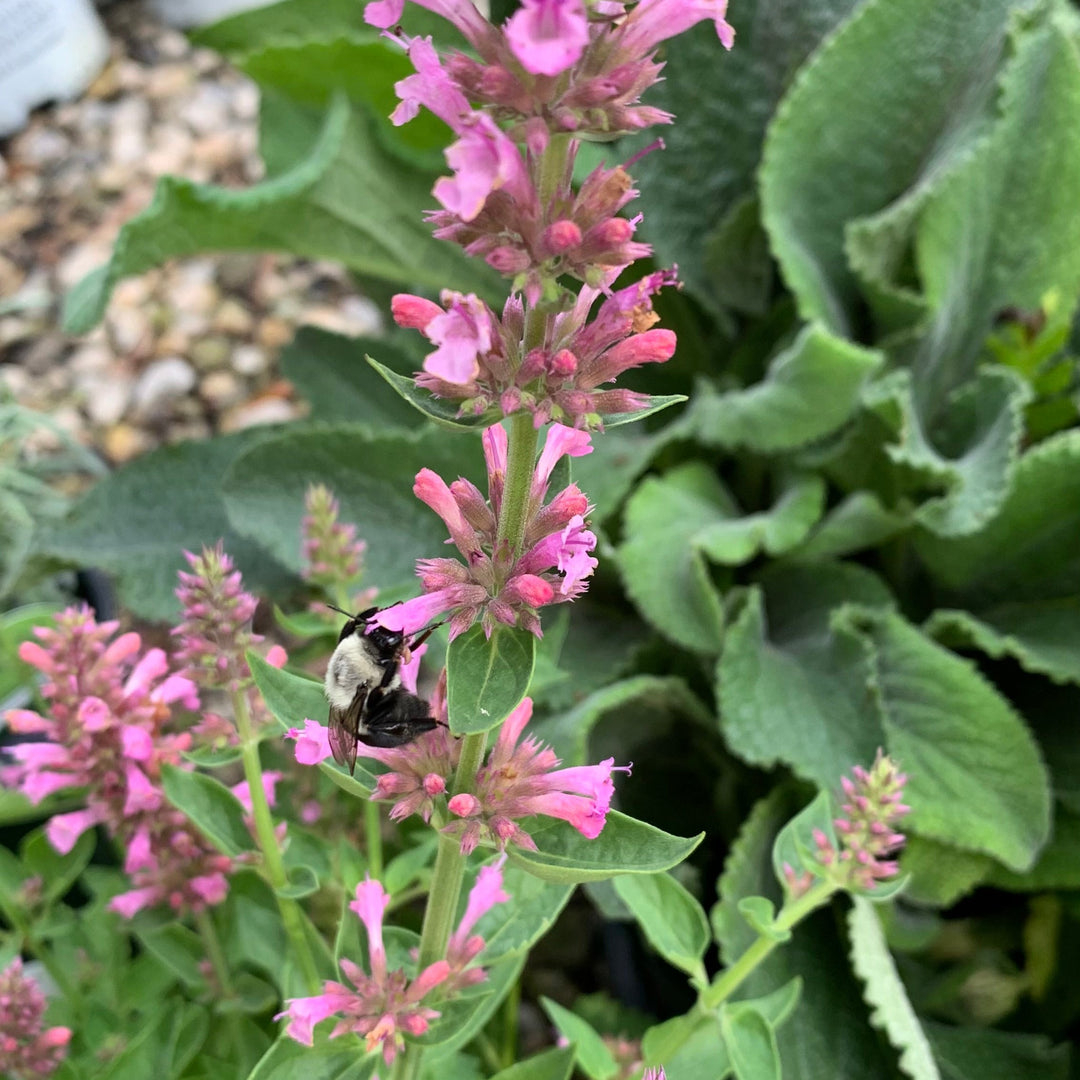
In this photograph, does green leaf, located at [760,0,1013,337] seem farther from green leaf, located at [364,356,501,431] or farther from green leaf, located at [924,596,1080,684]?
green leaf, located at [364,356,501,431]

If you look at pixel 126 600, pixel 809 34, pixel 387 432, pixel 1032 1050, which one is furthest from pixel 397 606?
pixel 809 34

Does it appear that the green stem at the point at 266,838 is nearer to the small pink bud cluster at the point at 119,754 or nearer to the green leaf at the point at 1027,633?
the small pink bud cluster at the point at 119,754

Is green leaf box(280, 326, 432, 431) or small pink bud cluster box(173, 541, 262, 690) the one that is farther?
green leaf box(280, 326, 432, 431)

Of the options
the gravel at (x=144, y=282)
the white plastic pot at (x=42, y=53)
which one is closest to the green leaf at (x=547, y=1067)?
the gravel at (x=144, y=282)

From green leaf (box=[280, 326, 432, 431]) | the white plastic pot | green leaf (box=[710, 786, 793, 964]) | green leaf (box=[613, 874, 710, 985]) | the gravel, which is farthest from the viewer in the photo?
the white plastic pot

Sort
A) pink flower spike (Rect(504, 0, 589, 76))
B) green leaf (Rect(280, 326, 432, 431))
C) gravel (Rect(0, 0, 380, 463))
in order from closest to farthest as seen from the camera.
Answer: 1. pink flower spike (Rect(504, 0, 589, 76))
2. green leaf (Rect(280, 326, 432, 431))
3. gravel (Rect(0, 0, 380, 463))

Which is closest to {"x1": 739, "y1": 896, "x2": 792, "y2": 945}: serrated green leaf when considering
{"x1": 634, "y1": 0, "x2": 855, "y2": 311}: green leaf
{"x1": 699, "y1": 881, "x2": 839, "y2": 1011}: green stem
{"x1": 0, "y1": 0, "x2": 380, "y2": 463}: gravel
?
{"x1": 699, "y1": 881, "x2": 839, "y2": 1011}: green stem
